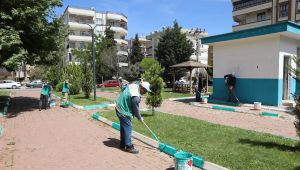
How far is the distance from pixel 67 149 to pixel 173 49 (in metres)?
36.9

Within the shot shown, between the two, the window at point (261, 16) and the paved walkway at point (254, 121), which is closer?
the paved walkway at point (254, 121)

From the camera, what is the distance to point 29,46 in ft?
54.3

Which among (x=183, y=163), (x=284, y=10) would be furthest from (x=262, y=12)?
(x=183, y=163)

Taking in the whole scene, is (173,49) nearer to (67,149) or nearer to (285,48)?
(285,48)

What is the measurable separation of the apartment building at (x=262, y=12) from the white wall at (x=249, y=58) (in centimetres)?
3121

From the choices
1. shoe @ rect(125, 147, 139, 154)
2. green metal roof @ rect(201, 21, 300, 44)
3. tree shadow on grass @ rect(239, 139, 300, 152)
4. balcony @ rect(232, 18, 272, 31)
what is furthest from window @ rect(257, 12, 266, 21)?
A: shoe @ rect(125, 147, 139, 154)

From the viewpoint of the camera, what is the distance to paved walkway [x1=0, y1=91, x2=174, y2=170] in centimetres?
681

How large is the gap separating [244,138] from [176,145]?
6.71ft

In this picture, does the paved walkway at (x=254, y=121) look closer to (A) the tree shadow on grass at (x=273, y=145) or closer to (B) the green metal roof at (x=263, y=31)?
(A) the tree shadow on grass at (x=273, y=145)

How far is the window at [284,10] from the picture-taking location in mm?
46128

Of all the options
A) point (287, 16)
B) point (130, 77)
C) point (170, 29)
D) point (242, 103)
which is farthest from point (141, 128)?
point (287, 16)

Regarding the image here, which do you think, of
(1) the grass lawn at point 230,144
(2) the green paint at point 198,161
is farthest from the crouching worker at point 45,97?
(2) the green paint at point 198,161

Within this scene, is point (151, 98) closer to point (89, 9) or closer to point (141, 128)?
point (141, 128)

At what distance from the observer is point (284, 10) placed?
153 feet
